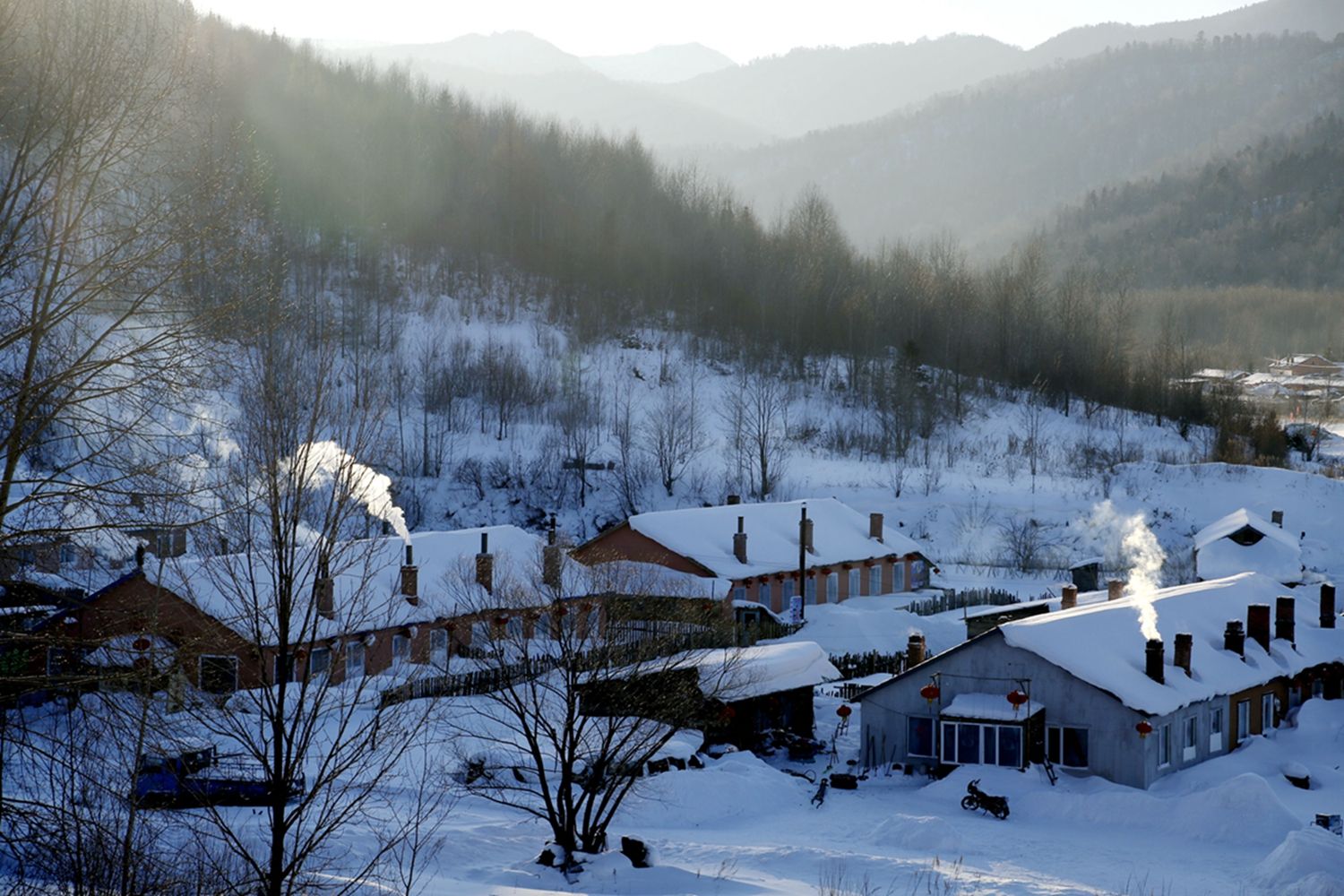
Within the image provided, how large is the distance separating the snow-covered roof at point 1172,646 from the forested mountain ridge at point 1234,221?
481 feet

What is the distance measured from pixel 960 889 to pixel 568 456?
5165 cm

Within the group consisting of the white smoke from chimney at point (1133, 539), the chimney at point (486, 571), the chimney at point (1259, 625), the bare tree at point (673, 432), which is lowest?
the white smoke from chimney at point (1133, 539)

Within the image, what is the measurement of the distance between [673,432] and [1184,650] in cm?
4555

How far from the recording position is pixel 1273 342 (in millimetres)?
145000

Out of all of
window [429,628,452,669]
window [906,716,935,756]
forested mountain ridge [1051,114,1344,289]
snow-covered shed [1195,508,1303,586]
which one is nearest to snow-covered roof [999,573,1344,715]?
window [906,716,935,756]

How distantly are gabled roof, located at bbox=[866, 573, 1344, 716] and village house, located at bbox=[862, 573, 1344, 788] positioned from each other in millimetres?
39

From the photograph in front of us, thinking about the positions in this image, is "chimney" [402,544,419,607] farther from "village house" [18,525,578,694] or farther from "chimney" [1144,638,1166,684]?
"chimney" [1144,638,1166,684]

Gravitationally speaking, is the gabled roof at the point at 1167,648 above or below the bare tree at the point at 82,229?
below

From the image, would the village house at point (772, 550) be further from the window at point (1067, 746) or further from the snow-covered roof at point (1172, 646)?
the window at point (1067, 746)

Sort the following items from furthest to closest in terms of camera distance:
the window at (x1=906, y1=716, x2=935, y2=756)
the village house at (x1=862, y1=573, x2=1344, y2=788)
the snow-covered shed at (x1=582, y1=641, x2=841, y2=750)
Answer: the window at (x1=906, y1=716, x2=935, y2=756) → the village house at (x1=862, y1=573, x2=1344, y2=788) → the snow-covered shed at (x1=582, y1=641, x2=841, y2=750)

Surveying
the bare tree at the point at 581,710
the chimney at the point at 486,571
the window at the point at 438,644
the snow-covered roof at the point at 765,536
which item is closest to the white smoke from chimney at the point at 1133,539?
the snow-covered roof at the point at 765,536

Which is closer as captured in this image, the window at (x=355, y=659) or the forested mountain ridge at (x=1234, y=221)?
the window at (x=355, y=659)

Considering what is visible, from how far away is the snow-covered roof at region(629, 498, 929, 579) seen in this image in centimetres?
4588

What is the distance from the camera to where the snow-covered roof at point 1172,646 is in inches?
1101
